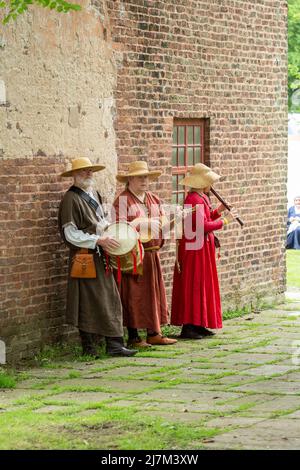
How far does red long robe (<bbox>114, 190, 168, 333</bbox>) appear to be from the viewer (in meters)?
12.8

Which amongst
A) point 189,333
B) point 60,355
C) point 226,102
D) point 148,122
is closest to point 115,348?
point 60,355

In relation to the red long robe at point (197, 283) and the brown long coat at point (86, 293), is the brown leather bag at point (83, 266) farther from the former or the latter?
the red long robe at point (197, 283)

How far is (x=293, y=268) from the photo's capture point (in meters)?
22.7

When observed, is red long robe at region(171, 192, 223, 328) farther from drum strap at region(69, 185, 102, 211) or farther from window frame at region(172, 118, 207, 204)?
drum strap at region(69, 185, 102, 211)

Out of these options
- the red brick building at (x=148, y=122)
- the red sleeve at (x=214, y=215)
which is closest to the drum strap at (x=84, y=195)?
the red brick building at (x=148, y=122)

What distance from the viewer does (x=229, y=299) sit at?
15750 mm

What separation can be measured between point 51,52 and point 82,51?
59 centimetres

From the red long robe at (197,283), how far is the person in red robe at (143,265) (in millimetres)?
731

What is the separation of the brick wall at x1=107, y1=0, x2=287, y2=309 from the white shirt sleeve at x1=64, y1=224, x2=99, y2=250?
5.41 ft

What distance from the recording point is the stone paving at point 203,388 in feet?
28.7

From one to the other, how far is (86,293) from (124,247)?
0.56 meters

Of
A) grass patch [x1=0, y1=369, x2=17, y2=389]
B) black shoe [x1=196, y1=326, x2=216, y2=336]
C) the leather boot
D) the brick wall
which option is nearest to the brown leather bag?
the leather boot

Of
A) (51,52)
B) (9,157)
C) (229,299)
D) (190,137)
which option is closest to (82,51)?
(51,52)
